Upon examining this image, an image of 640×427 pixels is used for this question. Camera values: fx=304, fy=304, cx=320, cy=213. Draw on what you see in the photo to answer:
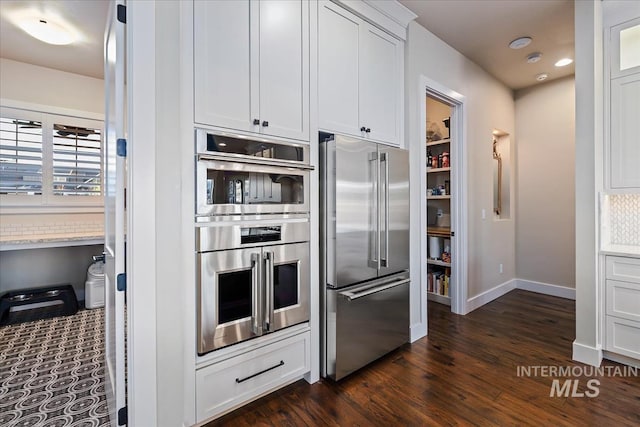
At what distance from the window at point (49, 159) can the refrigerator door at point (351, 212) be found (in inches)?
140

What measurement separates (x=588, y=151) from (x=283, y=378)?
2.86 meters

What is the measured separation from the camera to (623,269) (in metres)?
2.32

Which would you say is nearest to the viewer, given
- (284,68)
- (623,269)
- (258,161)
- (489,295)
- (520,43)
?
(258,161)

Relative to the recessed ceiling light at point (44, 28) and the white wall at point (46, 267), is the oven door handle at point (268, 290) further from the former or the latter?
the white wall at point (46, 267)

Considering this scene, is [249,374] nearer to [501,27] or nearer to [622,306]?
[622,306]

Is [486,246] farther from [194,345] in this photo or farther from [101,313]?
[101,313]

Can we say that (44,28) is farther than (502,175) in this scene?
No

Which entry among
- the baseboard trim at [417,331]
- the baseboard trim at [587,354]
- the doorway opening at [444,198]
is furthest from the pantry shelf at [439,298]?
the baseboard trim at [587,354]

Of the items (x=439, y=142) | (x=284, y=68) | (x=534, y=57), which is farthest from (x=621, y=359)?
(x=284, y=68)

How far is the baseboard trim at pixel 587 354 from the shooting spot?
237 centimetres

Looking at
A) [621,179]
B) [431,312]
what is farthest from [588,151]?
[431,312]

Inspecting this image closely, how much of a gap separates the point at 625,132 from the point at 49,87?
234 inches

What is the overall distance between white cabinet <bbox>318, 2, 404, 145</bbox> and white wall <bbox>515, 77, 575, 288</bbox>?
9.18 feet

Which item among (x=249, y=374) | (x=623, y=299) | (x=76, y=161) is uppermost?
(x=76, y=161)
